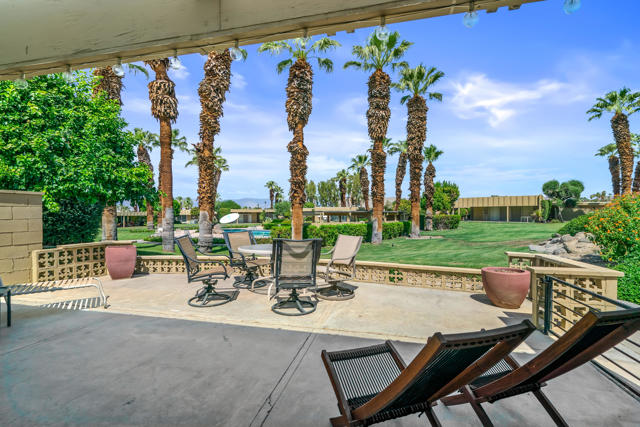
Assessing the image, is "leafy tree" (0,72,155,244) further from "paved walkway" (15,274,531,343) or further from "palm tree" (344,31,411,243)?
"palm tree" (344,31,411,243)

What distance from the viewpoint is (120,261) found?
7.18 metres

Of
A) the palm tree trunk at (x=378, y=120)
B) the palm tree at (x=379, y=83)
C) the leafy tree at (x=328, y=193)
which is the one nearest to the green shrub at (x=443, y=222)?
the palm tree trunk at (x=378, y=120)

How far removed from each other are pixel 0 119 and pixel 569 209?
→ 57709mm

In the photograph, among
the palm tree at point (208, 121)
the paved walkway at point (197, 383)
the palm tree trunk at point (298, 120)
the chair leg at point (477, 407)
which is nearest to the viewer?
the chair leg at point (477, 407)

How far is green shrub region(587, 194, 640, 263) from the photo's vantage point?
9.09 m

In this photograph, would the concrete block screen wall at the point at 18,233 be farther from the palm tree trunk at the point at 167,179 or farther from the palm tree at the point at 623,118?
the palm tree at the point at 623,118

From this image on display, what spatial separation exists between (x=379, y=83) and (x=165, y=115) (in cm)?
1385

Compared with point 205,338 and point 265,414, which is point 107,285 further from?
point 265,414

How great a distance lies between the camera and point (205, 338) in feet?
12.4

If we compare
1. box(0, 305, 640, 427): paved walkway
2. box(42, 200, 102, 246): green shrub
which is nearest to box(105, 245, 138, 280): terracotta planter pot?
box(0, 305, 640, 427): paved walkway

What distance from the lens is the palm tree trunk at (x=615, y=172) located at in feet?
135

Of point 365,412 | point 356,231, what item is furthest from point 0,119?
point 356,231

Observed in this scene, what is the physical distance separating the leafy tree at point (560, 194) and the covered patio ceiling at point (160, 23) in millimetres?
54137

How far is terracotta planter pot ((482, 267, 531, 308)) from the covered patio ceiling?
407 centimetres
